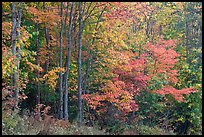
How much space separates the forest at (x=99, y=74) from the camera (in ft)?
43.3

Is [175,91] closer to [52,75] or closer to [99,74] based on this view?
[99,74]

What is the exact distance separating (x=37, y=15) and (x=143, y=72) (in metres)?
6.67

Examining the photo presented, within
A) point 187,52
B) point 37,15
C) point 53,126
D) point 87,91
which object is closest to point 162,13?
point 187,52

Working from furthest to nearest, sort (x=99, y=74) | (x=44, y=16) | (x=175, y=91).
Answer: (x=175, y=91) < (x=99, y=74) < (x=44, y=16)

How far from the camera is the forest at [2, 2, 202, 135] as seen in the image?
13.2 m

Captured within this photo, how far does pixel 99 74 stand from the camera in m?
15.6

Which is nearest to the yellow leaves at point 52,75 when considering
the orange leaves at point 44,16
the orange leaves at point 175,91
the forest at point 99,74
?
the forest at point 99,74

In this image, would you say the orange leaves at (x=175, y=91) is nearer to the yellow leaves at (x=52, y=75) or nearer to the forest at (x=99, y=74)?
the forest at (x=99, y=74)

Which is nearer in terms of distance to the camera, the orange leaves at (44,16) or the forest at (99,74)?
the orange leaves at (44,16)

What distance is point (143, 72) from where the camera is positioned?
1644 cm

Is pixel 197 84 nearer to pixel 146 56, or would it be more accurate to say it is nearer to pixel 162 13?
pixel 146 56

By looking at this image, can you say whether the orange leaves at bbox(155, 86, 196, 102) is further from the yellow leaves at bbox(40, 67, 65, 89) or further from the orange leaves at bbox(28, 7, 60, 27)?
the orange leaves at bbox(28, 7, 60, 27)

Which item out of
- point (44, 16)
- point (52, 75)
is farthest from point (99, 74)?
point (44, 16)

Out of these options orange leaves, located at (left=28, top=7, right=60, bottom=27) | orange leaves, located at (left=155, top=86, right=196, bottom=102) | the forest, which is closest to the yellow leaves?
the forest
